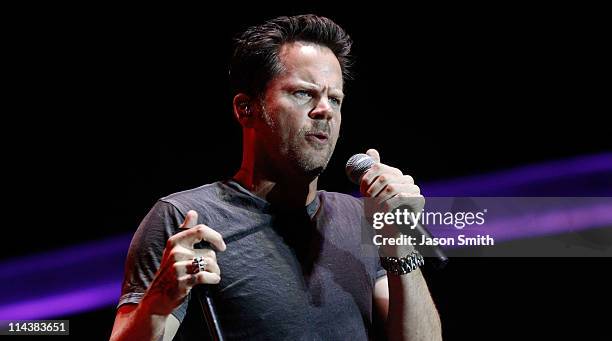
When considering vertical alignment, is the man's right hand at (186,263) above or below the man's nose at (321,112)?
below

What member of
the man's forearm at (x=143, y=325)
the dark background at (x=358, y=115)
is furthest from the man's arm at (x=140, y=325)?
the dark background at (x=358, y=115)

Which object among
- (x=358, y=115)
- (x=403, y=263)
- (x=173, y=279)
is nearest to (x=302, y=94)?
(x=403, y=263)

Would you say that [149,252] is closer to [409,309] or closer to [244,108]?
[244,108]

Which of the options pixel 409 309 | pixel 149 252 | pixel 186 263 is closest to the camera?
pixel 186 263

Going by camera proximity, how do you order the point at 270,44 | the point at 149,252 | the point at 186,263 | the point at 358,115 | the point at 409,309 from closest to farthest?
the point at 186,263 → the point at 149,252 → the point at 409,309 → the point at 270,44 → the point at 358,115

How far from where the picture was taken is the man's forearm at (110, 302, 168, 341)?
1.08 m

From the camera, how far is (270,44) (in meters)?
1.44

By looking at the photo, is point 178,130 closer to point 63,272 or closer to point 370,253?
point 63,272

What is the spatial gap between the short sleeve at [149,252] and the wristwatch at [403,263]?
1.43 ft

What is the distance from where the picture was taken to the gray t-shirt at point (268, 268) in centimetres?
123

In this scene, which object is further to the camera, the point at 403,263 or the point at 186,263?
the point at 403,263

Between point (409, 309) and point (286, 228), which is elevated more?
point (286, 228)

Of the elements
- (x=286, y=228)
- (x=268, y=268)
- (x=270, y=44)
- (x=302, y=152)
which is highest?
(x=270, y=44)

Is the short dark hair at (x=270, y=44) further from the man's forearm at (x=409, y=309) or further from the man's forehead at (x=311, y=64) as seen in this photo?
the man's forearm at (x=409, y=309)
